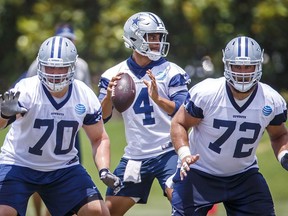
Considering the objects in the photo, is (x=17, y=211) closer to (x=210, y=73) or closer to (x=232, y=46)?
(x=232, y=46)

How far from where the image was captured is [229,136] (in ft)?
22.1

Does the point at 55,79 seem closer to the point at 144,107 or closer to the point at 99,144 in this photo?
the point at 99,144

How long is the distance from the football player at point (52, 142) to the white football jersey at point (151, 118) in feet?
2.20

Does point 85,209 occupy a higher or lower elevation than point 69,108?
lower

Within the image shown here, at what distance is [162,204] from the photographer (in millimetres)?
11852

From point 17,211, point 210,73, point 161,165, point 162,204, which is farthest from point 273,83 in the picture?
point 17,211

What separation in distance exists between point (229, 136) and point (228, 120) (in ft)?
0.39

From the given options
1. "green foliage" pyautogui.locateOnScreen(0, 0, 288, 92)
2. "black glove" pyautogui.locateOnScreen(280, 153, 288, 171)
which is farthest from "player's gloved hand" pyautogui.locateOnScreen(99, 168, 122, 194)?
"green foliage" pyautogui.locateOnScreen(0, 0, 288, 92)

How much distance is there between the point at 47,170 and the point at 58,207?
276mm

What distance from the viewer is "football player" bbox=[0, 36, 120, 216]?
6816 mm

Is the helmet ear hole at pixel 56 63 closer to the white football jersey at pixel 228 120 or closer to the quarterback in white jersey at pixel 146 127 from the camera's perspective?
the quarterback in white jersey at pixel 146 127

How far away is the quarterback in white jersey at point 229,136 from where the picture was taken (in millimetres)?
6699

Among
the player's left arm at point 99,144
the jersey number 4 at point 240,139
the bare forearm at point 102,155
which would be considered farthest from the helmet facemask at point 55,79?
the jersey number 4 at point 240,139

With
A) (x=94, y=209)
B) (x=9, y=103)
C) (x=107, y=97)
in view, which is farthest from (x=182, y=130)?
(x=9, y=103)
